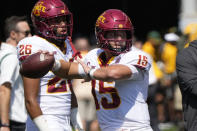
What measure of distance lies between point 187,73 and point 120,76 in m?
0.72

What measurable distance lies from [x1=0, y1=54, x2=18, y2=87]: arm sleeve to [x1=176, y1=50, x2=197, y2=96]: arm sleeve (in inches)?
68.6

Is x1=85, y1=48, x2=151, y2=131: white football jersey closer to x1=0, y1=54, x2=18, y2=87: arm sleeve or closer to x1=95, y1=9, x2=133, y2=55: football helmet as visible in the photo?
x1=95, y1=9, x2=133, y2=55: football helmet

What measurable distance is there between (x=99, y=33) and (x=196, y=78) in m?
0.90

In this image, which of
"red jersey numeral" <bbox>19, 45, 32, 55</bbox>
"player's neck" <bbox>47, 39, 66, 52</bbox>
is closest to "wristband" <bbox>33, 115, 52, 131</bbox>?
"red jersey numeral" <bbox>19, 45, 32, 55</bbox>

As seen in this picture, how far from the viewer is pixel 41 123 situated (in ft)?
12.0

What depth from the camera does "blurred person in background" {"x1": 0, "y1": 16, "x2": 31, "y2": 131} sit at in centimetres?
479

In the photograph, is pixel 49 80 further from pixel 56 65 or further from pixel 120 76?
pixel 120 76

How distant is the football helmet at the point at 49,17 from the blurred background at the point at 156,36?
2.57m

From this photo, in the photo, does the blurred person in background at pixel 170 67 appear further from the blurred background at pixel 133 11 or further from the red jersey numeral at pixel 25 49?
the red jersey numeral at pixel 25 49

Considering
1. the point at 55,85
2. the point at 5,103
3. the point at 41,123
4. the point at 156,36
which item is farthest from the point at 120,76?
the point at 156,36

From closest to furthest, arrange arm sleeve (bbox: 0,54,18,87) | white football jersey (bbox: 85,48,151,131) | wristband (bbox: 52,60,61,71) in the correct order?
wristband (bbox: 52,60,61,71) → white football jersey (bbox: 85,48,151,131) → arm sleeve (bbox: 0,54,18,87)

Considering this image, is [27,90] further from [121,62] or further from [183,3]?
[183,3]

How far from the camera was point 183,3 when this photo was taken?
1377 centimetres

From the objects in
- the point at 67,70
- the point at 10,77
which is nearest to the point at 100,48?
the point at 67,70
